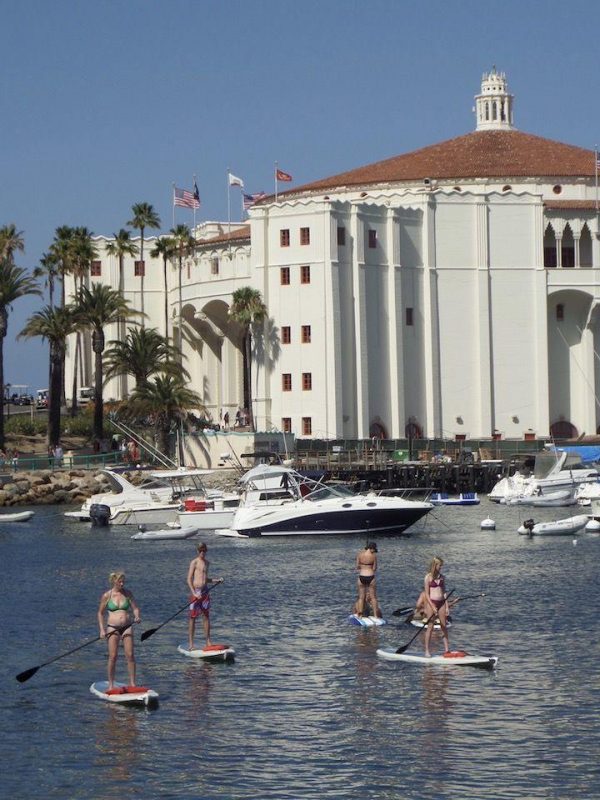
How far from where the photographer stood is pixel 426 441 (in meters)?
105

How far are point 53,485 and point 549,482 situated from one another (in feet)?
91.0

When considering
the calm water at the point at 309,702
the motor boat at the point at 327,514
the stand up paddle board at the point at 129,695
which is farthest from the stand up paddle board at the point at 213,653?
the motor boat at the point at 327,514

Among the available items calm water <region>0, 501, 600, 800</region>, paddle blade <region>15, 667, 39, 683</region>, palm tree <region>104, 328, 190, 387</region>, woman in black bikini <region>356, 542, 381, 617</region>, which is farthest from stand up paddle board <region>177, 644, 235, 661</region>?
palm tree <region>104, 328, 190, 387</region>

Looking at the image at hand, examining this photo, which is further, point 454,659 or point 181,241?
point 181,241

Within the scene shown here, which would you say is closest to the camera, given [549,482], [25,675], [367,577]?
[25,675]

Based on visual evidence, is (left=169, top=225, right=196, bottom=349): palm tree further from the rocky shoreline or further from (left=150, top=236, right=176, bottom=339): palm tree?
the rocky shoreline

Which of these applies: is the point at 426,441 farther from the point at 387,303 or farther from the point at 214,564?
the point at 214,564

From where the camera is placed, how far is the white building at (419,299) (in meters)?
106

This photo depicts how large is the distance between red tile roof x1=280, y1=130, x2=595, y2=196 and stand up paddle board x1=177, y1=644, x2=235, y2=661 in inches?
3267

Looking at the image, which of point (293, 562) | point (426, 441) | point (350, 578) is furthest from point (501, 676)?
point (426, 441)

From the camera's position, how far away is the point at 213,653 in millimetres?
34656

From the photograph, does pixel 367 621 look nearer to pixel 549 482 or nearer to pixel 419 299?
pixel 549 482

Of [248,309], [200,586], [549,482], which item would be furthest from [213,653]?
[248,309]

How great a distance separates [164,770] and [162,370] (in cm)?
7939
